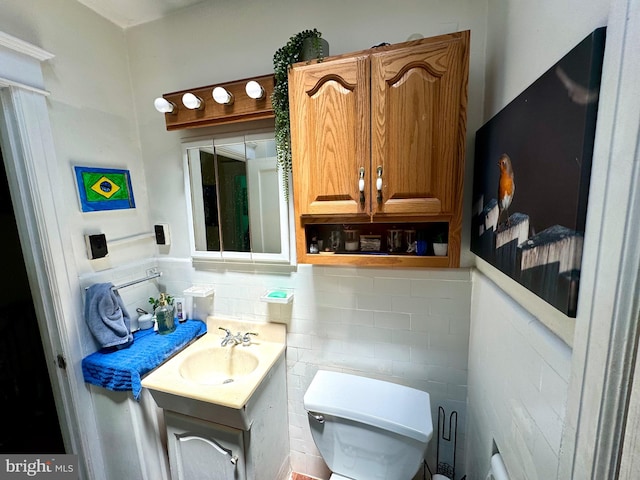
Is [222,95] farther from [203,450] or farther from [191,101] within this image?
[203,450]

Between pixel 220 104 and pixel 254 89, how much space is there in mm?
217

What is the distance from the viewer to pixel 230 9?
129 centimetres

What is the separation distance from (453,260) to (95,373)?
167 centimetres

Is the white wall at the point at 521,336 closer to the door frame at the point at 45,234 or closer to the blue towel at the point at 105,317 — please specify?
the blue towel at the point at 105,317

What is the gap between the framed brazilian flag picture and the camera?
1.28 metres

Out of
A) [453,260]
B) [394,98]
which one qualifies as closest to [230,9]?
[394,98]

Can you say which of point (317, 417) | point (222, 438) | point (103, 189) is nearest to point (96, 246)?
point (103, 189)

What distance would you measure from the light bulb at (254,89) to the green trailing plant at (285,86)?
0.22ft

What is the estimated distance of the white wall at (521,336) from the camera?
0.54m

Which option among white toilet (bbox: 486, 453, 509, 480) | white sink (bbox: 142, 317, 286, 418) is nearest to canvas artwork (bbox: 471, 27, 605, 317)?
white toilet (bbox: 486, 453, 509, 480)

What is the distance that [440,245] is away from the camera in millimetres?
1038

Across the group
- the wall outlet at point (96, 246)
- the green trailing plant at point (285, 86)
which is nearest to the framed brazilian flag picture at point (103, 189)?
the wall outlet at point (96, 246)

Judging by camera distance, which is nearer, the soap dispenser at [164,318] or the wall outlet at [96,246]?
the wall outlet at [96,246]

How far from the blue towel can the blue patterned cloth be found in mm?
63
